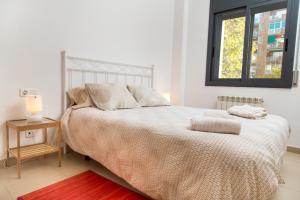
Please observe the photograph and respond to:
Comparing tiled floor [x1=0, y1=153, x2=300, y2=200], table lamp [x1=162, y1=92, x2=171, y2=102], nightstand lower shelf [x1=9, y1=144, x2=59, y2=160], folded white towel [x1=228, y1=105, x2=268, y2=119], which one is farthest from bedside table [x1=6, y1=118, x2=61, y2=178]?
table lamp [x1=162, y1=92, x2=171, y2=102]

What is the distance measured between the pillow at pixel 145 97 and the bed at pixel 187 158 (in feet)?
3.00

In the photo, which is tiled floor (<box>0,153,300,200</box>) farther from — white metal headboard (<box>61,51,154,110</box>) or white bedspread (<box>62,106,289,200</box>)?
white metal headboard (<box>61,51,154,110</box>)

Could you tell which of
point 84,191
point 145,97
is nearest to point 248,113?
point 145,97

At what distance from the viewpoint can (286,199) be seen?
4.93ft

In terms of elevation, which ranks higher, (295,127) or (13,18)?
(13,18)

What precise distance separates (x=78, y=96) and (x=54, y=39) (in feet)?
2.27

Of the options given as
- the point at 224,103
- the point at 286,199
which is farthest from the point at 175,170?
the point at 224,103

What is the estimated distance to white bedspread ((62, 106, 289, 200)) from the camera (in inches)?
35.6

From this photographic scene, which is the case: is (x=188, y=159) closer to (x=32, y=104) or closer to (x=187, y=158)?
(x=187, y=158)

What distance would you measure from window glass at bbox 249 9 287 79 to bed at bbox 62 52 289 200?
195cm

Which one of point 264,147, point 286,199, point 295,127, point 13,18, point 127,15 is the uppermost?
point 127,15

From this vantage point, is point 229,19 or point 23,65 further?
point 229,19

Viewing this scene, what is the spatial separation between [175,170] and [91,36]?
2058mm

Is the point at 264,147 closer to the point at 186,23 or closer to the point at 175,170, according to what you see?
the point at 175,170
